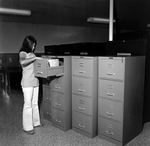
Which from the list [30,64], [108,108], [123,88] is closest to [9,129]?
[30,64]

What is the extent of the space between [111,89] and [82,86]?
42 centimetres

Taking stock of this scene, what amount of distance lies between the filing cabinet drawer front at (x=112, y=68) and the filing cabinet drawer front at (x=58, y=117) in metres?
0.86

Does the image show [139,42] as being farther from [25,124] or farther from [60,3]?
[25,124]

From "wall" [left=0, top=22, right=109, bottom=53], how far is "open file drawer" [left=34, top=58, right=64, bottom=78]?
8.24 feet

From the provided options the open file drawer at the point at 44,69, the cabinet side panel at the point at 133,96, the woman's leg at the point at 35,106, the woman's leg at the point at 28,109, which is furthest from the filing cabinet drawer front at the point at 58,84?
the cabinet side panel at the point at 133,96

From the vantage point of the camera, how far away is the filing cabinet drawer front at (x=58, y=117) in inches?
104

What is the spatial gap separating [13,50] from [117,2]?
124 inches

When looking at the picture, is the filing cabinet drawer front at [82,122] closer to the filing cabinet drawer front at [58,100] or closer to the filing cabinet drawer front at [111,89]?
the filing cabinet drawer front at [58,100]

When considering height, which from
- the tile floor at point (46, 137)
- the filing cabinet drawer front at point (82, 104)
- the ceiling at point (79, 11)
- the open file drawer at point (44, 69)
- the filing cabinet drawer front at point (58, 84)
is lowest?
the tile floor at point (46, 137)

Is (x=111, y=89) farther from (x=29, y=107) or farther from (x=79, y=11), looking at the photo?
(x=79, y=11)

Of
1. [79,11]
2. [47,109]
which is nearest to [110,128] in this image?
[47,109]

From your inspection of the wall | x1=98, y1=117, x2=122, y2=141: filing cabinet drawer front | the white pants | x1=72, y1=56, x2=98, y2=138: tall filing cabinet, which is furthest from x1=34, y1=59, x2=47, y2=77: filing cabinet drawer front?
the wall

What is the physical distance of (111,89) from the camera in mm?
2215

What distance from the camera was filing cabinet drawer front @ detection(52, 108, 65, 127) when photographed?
104 inches
